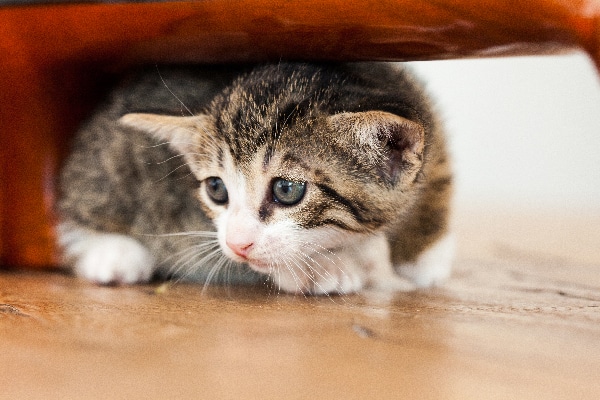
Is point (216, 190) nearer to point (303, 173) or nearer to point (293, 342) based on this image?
point (303, 173)

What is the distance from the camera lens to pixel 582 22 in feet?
2.67

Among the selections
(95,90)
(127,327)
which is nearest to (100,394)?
(127,327)

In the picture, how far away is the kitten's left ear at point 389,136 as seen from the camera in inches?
37.5

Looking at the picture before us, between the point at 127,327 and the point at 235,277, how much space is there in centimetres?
38

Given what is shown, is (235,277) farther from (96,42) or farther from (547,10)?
(547,10)

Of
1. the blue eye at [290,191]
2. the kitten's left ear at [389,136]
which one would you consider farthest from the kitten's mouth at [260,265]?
the kitten's left ear at [389,136]

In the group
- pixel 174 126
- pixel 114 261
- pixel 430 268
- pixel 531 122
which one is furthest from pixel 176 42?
pixel 531 122

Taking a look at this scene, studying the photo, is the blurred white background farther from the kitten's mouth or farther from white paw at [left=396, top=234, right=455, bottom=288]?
the kitten's mouth

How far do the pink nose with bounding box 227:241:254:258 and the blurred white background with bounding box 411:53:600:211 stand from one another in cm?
167

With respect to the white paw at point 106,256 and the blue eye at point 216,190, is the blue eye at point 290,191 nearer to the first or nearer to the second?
the blue eye at point 216,190

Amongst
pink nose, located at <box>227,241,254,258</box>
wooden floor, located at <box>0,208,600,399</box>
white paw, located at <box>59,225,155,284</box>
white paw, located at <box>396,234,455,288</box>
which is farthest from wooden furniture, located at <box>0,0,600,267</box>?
white paw, located at <box>396,234,455,288</box>

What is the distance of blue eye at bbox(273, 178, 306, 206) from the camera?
3.39ft

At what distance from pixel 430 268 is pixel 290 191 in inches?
17.0

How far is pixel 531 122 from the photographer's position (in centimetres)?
268
